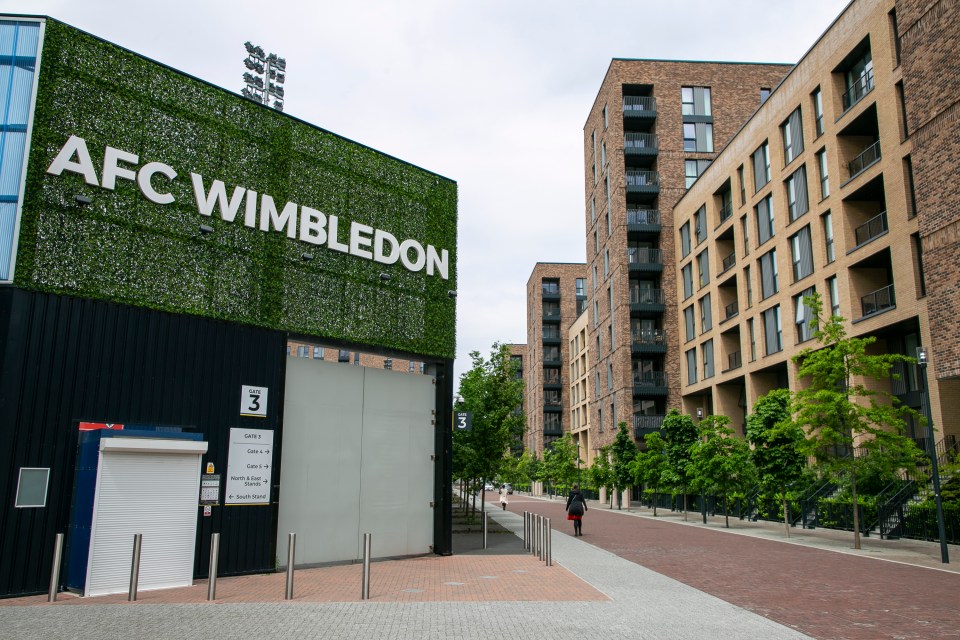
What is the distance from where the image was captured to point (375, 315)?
1609cm

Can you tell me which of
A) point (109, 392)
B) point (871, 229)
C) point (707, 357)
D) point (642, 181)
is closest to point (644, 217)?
point (642, 181)

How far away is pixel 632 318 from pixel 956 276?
113ft

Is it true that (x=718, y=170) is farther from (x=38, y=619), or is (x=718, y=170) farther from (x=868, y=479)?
(x=38, y=619)

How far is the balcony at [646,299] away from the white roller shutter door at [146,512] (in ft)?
141

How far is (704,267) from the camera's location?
4659cm

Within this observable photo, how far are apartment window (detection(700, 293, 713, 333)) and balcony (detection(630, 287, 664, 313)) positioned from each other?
526cm

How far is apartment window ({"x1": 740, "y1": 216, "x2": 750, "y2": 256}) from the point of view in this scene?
39812 mm

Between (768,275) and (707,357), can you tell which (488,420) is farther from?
(707,357)

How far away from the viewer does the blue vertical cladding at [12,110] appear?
1125cm

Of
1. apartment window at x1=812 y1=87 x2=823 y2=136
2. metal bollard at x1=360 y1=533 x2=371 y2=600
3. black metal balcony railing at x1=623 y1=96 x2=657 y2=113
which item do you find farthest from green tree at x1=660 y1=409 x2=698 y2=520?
metal bollard at x1=360 y1=533 x2=371 y2=600

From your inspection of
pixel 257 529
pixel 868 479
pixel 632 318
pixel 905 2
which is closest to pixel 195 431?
pixel 257 529

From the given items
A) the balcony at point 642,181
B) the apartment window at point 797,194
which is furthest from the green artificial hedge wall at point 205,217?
the balcony at point 642,181

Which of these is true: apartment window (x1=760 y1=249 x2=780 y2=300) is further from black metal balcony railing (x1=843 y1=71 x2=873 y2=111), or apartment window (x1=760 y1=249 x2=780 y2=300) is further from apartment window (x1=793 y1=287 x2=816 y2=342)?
black metal balcony railing (x1=843 y1=71 x2=873 y2=111)

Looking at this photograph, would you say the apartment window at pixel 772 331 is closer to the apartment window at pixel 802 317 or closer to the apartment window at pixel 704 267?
the apartment window at pixel 802 317
